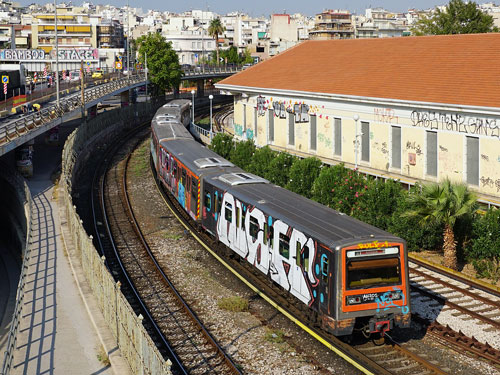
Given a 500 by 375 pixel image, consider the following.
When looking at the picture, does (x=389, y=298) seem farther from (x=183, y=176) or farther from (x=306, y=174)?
(x=306, y=174)

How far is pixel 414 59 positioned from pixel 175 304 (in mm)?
20588

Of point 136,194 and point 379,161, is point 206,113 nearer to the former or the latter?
point 136,194

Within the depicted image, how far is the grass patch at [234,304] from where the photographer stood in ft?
63.4

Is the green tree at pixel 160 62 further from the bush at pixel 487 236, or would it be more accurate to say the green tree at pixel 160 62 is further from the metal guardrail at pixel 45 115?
the bush at pixel 487 236

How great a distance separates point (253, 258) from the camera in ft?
67.8

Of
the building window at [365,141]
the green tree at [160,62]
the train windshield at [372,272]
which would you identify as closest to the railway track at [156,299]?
the train windshield at [372,272]

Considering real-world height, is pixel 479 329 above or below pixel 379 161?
below

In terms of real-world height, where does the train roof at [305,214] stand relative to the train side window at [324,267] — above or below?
above

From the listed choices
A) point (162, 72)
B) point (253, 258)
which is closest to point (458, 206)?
point (253, 258)

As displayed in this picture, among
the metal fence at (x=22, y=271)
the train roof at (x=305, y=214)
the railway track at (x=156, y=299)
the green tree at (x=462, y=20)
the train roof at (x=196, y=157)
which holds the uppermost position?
the green tree at (x=462, y=20)

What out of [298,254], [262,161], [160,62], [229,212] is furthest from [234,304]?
[160,62]

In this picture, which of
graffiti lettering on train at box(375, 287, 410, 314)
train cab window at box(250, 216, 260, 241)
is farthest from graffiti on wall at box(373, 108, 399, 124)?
graffiti lettering on train at box(375, 287, 410, 314)

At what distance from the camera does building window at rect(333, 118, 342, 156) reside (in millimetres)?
34500

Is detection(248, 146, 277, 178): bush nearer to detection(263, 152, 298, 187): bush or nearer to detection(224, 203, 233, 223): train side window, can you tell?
detection(263, 152, 298, 187): bush
